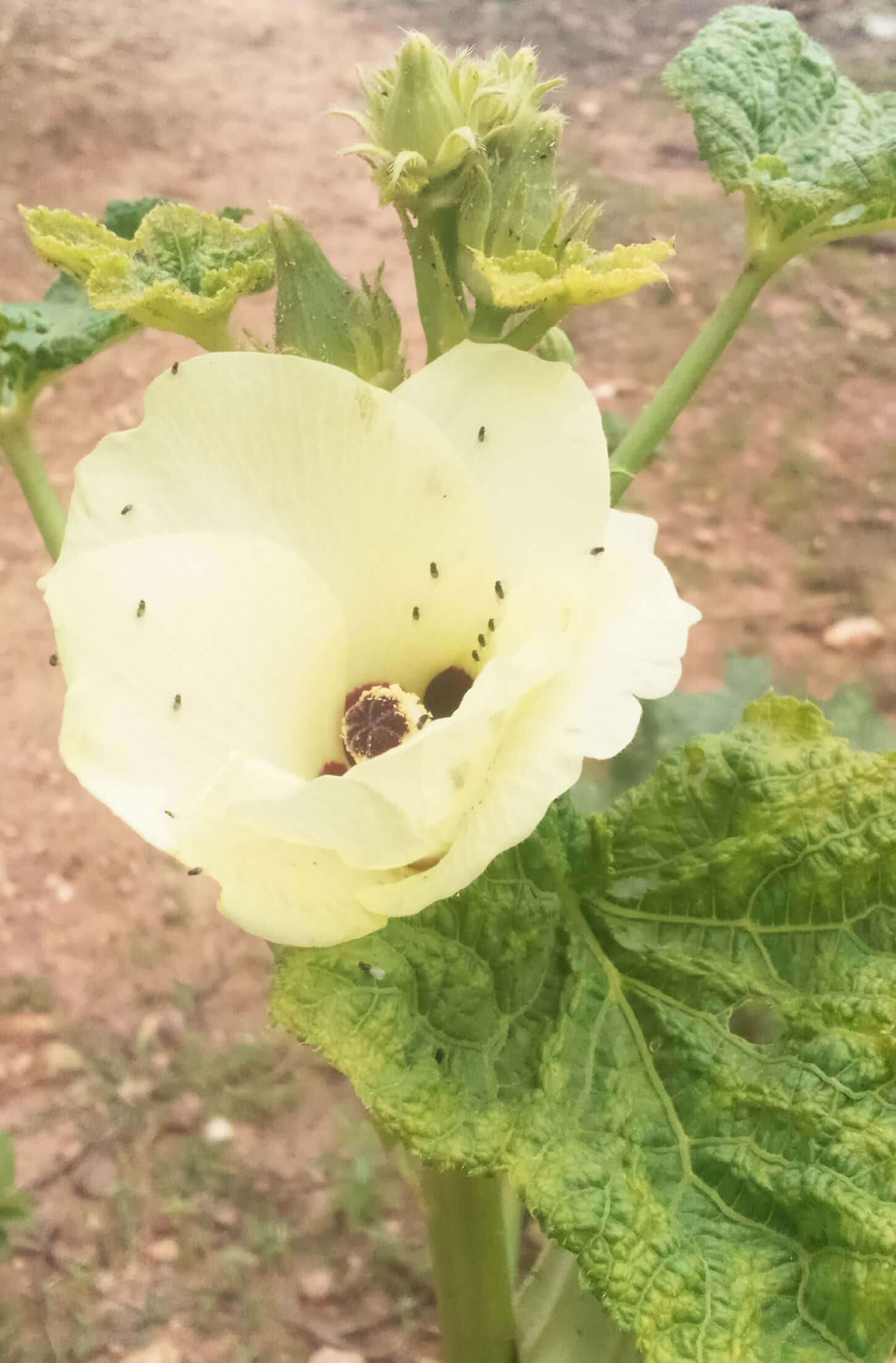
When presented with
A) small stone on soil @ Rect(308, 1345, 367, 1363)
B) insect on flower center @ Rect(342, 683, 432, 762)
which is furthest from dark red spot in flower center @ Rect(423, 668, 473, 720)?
small stone on soil @ Rect(308, 1345, 367, 1363)

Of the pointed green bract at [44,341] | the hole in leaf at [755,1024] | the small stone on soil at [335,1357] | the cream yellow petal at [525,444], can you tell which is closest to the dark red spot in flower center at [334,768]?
the cream yellow petal at [525,444]

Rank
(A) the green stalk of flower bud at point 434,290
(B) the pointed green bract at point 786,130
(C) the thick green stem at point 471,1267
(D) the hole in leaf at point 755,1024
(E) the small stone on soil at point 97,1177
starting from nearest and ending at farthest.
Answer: (A) the green stalk of flower bud at point 434,290
(B) the pointed green bract at point 786,130
(C) the thick green stem at point 471,1267
(D) the hole in leaf at point 755,1024
(E) the small stone on soil at point 97,1177

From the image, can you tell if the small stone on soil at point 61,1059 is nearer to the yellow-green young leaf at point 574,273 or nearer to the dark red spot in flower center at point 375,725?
the dark red spot in flower center at point 375,725

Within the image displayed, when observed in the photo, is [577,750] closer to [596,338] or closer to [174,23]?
[596,338]

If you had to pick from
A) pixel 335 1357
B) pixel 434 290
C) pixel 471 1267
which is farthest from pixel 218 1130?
pixel 434 290

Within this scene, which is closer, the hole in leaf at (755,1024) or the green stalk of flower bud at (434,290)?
the green stalk of flower bud at (434,290)

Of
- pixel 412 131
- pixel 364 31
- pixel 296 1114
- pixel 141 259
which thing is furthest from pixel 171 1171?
pixel 364 31
